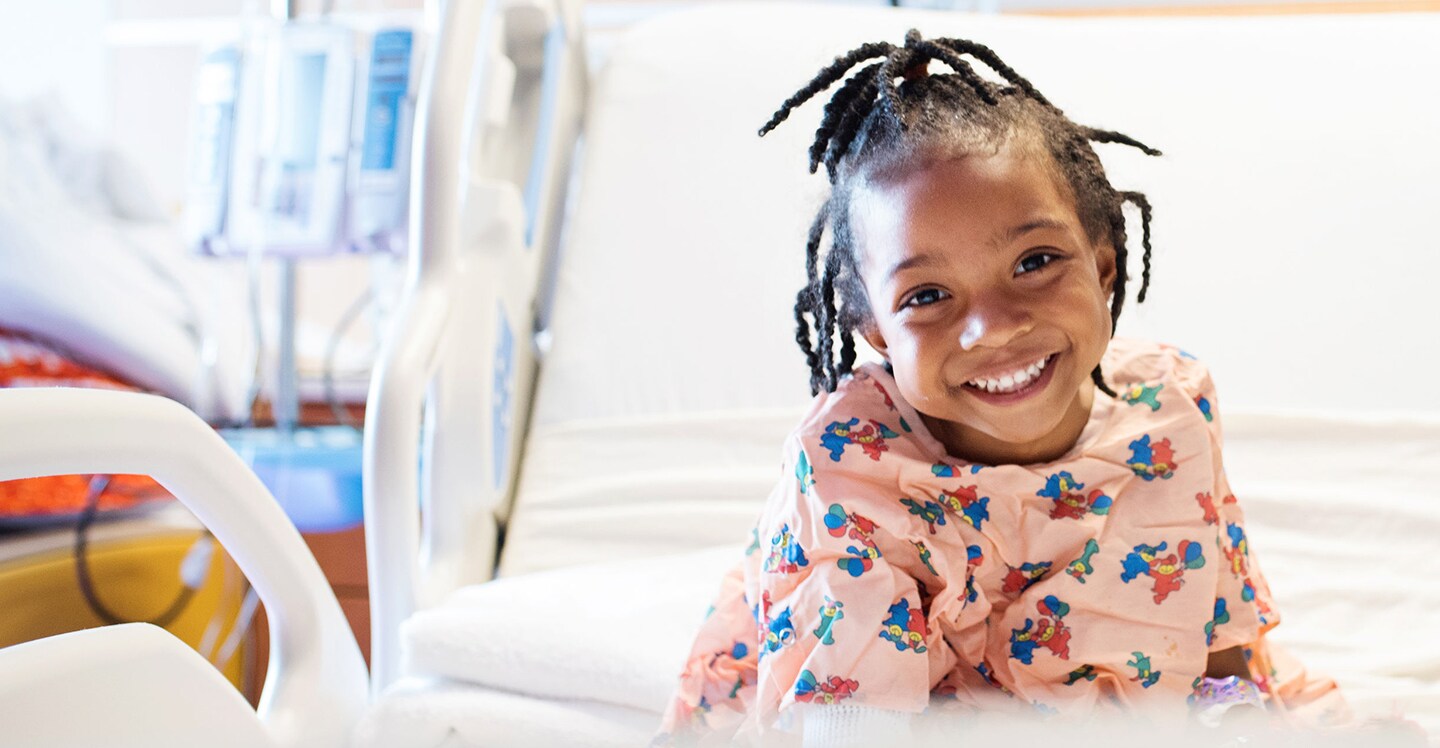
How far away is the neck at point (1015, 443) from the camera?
850mm

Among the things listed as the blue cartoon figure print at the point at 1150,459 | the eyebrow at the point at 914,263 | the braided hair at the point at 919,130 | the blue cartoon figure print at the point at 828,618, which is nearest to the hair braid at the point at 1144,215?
the braided hair at the point at 919,130

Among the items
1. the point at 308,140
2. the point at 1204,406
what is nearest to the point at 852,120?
the point at 1204,406

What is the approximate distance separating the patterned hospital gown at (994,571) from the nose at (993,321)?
0.41 feet

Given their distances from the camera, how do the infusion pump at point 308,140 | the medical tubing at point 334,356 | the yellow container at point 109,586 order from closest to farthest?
1. the yellow container at point 109,586
2. the infusion pump at point 308,140
3. the medical tubing at point 334,356

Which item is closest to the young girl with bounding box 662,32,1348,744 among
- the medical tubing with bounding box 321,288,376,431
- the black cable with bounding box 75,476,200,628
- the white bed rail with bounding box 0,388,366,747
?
the white bed rail with bounding box 0,388,366,747

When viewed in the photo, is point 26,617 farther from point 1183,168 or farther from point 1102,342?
point 1183,168

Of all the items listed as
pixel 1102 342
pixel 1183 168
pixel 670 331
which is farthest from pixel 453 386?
pixel 1183 168

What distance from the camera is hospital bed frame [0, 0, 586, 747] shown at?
0.60 meters

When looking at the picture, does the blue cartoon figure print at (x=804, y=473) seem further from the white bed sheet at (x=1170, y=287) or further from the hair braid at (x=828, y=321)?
the white bed sheet at (x=1170, y=287)

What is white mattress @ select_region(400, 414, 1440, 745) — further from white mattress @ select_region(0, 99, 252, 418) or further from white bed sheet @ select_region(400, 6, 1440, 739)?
white mattress @ select_region(0, 99, 252, 418)

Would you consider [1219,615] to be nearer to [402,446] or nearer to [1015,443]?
[1015,443]

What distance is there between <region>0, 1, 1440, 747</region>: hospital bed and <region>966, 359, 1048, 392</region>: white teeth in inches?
9.3

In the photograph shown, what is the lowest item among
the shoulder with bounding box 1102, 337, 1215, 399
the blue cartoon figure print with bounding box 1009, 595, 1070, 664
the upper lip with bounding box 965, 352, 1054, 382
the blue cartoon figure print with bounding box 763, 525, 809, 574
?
the blue cartoon figure print with bounding box 1009, 595, 1070, 664

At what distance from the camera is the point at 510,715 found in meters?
0.92
